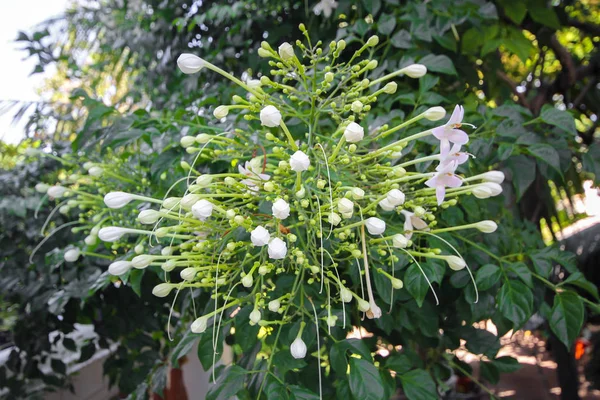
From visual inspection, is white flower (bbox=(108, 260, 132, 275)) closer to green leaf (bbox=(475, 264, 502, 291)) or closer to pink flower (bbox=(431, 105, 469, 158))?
pink flower (bbox=(431, 105, 469, 158))

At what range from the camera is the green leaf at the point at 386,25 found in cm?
97

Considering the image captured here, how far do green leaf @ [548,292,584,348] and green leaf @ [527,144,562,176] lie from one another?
20 cm

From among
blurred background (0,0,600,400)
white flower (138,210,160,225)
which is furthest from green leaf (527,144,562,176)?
white flower (138,210,160,225)

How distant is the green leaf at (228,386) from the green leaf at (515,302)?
0.38m

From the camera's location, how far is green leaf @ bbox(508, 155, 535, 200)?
85cm

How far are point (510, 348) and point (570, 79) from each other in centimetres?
357

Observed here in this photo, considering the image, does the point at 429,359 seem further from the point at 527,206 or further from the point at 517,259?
the point at 527,206

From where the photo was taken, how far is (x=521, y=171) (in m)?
0.85

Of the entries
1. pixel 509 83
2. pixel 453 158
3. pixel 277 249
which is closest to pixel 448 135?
pixel 453 158

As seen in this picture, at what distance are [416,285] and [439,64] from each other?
462mm

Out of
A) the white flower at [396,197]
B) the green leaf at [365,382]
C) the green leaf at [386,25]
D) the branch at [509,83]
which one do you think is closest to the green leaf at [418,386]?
the green leaf at [365,382]

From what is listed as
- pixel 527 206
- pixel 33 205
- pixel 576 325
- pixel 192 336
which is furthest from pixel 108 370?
pixel 527 206

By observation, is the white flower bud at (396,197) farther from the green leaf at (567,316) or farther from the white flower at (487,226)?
the green leaf at (567,316)

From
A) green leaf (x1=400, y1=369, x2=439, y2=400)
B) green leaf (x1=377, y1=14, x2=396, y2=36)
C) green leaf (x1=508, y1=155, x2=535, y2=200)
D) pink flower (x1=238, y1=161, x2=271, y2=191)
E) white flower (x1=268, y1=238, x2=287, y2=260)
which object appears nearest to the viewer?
white flower (x1=268, y1=238, x2=287, y2=260)
